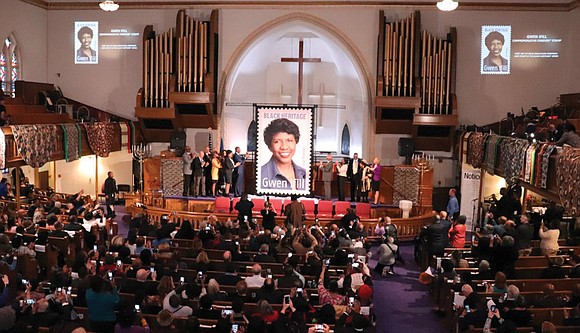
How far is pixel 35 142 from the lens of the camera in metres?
15.2

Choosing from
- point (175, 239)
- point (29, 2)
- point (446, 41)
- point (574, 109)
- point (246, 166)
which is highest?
point (29, 2)

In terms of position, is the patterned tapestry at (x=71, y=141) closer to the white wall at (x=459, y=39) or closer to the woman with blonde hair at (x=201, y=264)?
the white wall at (x=459, y=39)

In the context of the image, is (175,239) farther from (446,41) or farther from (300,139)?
(446,41)

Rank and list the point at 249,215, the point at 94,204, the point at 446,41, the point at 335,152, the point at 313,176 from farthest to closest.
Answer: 1. the point at 335,152
2. the point at 446,41
3. the point at 313,176
4. the point at 94,204
5. the point at 249,215

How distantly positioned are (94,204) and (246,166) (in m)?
5.78

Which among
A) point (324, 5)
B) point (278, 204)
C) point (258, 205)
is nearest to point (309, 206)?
point (278, 204)

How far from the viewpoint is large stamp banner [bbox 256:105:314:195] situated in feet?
56.6


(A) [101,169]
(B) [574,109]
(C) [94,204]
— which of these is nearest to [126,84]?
(A) [101,169]

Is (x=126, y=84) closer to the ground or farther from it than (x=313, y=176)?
farther from it

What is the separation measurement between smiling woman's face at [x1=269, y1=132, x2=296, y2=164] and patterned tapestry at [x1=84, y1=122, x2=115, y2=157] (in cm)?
555

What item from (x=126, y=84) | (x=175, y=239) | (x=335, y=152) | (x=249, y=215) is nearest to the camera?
(x=175, y=239)

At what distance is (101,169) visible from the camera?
21344mm

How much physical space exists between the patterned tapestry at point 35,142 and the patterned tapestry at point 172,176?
3.46 m

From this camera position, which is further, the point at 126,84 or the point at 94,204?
the point at 126,84
